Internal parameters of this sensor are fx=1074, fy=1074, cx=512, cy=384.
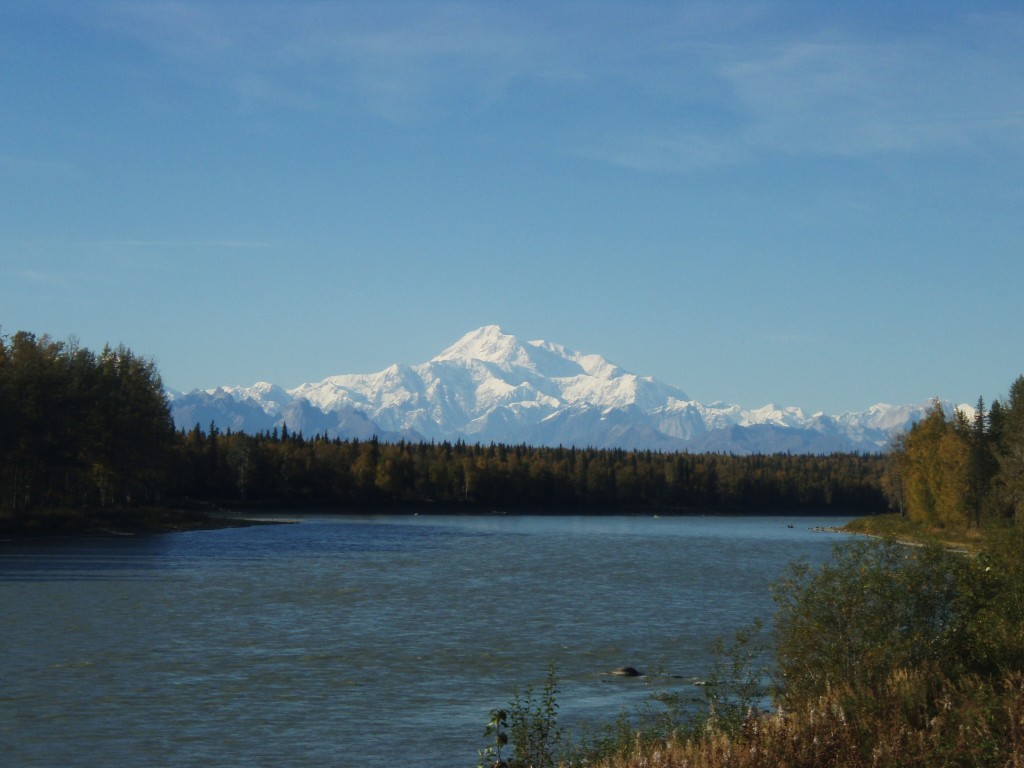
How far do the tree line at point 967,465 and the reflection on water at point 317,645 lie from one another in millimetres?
33237

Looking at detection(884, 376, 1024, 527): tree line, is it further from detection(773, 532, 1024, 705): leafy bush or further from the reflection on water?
detection(773, 532, 1024, 705): leafy bush

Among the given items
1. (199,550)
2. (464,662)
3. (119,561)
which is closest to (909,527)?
(199,550)

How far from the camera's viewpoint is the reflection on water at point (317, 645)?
86.2ft

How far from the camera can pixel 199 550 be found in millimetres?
88312

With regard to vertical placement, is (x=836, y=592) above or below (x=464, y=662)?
above

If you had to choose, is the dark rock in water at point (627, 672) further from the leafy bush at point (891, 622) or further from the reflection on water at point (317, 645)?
the leafy bush at point (891, 622)

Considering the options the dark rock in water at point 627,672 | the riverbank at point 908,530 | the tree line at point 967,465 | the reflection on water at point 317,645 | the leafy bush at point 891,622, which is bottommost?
the reflection on water at point 317,645

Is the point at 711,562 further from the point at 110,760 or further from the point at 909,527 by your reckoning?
the point at 110,760

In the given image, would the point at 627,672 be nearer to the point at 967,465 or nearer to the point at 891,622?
the point at 891,622

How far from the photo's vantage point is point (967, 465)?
11062cm

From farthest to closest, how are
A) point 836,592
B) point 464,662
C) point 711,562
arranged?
point 711,562 → point 464,662 → point 836,592

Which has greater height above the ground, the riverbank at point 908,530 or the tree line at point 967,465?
the tree line at point 967,465

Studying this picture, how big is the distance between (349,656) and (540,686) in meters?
8.66

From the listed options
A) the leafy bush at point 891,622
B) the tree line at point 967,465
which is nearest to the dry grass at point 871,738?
the leafy bush at point 891,622
